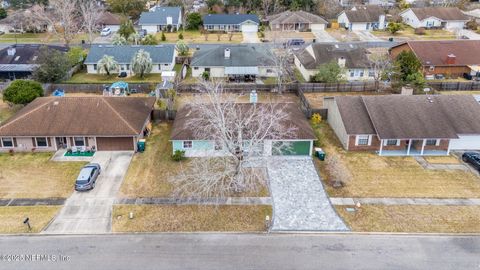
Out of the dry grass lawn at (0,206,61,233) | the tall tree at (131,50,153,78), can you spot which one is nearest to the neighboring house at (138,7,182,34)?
the tall tree at (131,50,153,78)

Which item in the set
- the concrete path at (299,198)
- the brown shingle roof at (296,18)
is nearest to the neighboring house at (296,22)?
the brown shingle roof at (296,18)

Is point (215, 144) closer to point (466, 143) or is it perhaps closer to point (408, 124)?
point (408, 124)

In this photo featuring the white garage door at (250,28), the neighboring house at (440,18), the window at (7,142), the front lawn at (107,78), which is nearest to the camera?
the window at (7,142)

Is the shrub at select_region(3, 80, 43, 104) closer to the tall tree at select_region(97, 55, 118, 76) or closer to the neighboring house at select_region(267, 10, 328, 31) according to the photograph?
the tall tree at select_region(97, 55, 118, 76)

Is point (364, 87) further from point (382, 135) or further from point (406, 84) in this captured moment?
point (382, 135)

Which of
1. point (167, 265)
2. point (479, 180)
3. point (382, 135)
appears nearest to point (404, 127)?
point (382, 135)

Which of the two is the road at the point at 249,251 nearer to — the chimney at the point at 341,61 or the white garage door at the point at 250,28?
the chimney at the point at 341,61

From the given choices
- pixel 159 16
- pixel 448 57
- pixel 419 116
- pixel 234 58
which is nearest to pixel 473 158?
pixel 419 116
